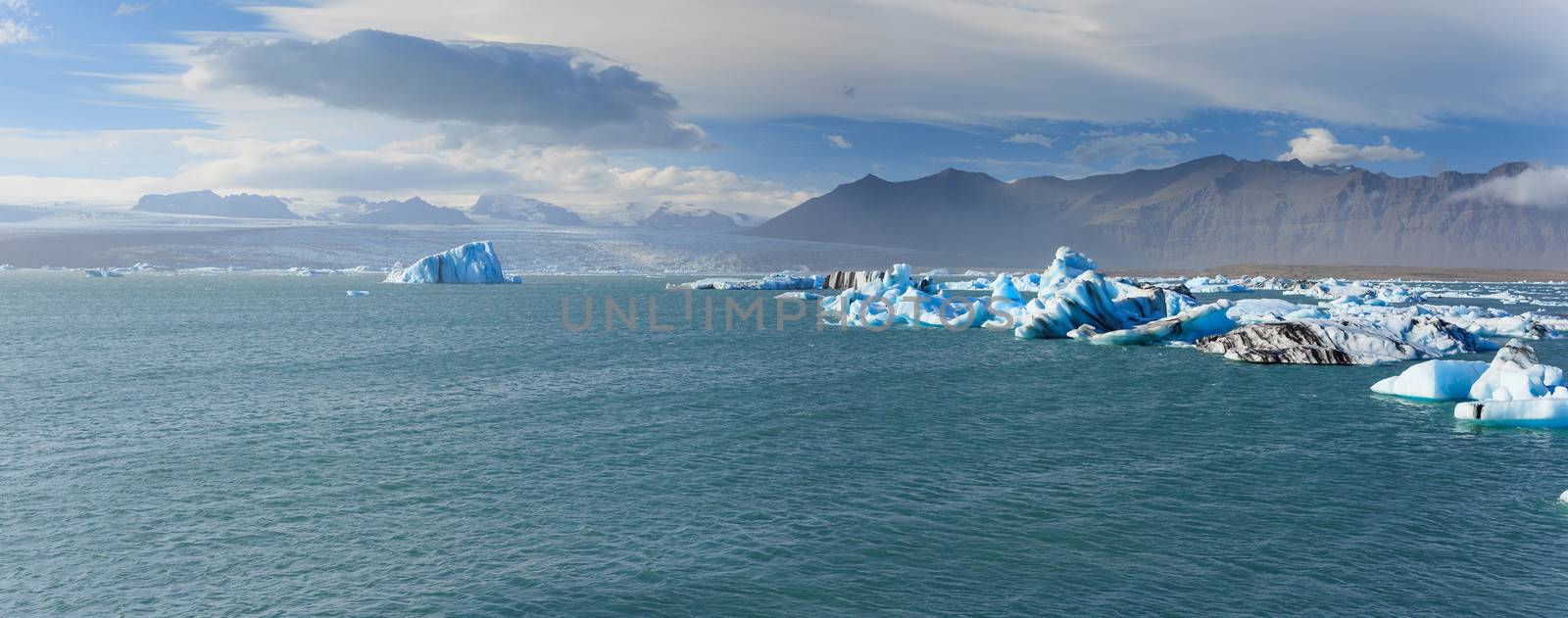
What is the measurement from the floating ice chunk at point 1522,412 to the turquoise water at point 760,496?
0.50 m

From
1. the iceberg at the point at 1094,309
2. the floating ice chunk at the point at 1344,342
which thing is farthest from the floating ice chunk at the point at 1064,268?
the floating ice chunk at the point at 1344,342

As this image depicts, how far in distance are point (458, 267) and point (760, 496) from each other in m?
120

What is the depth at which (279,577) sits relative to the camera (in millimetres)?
12250

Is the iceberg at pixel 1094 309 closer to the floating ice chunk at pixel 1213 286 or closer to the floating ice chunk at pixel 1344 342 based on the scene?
the floating ice chunk at pixel 1344 342

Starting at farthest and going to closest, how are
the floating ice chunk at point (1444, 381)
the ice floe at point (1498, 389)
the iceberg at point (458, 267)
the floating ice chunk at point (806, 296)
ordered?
the iceberg at point (458, 267) → the floating ice chunk at point (806, 296) → the floating ice chunk at point (1444, 381) → the ice floe at point (1498, 389)

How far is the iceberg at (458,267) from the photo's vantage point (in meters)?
128

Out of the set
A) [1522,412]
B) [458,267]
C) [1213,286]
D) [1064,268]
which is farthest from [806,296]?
[1522,412]

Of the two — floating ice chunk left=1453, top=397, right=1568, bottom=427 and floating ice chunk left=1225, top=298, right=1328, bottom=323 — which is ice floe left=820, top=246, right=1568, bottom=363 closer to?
floating ice chunk left=1225, top=298, right=1328, bottom=323

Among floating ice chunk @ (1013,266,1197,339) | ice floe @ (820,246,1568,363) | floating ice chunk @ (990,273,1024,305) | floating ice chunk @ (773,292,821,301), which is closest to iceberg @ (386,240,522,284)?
floating ice chunk @ (773,292,821,301)

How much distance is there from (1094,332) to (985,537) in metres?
34.1

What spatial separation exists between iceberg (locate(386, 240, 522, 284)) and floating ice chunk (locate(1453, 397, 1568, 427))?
389 feet

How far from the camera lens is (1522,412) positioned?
22.5 meters

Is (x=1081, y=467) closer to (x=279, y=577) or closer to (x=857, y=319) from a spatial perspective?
(x=279, y=577)

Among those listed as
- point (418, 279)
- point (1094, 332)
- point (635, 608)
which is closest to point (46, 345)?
point (635, 608)
